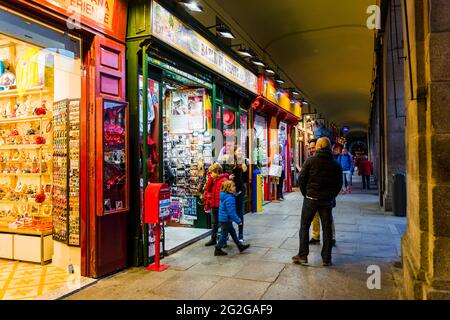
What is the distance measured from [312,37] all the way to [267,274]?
348 inches

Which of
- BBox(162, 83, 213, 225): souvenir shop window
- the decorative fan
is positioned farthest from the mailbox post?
the decorative fan

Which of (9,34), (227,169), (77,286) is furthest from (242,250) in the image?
(9,34)

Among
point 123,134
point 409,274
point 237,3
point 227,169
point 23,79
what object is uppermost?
point 237,3

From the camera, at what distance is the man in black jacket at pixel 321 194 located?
204 inches

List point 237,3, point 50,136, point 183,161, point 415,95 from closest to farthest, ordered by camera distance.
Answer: point 415,95 < point 50,136 < point 183,161 < point 237,3

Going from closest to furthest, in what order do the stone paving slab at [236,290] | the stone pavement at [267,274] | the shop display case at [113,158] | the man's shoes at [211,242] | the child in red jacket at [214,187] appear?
the stone paving slab at [236,290] < the stone pavement at [267,274] < the shop display case at [113,158] < the child in red jacket at [214,187] < the man's shoes at [211,242]

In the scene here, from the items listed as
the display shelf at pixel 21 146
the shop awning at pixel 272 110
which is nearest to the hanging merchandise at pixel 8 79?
the display shelf at pixel 21 146

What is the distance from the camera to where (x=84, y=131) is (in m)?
4.80

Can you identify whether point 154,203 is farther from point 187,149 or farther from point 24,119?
point 187,149

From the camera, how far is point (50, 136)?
18.5ft

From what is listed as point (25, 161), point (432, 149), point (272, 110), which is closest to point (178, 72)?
point (25, 161)

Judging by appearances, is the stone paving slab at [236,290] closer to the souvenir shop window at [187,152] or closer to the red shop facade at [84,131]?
the red shop facade at [84,131]
